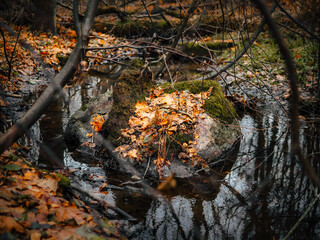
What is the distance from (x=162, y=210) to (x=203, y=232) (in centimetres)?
53

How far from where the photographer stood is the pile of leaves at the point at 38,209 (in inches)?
66.9

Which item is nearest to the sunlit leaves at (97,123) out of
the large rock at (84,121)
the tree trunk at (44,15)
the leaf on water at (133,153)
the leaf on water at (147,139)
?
the large rock at (84,121)

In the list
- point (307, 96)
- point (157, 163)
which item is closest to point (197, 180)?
point (157, 163)

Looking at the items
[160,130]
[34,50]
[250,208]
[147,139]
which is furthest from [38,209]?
[34,50]

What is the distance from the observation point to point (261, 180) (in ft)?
11.2

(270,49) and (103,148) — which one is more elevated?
(270,49)

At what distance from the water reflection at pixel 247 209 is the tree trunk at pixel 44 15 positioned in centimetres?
929

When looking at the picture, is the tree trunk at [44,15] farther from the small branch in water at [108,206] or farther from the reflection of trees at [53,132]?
the small branch in water at [108,206]

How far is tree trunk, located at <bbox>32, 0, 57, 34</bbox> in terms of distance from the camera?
9.26 meters

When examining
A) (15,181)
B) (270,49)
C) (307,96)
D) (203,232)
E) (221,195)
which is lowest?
(203,232)

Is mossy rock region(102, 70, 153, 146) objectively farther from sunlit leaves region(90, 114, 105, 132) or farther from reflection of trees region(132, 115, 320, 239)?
reflection of trees region(132, 115, 320, 239)

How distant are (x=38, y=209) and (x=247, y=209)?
2.25 meters

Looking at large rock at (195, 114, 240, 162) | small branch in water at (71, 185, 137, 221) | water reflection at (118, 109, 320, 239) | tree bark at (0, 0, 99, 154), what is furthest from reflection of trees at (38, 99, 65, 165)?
large rock at (195, 114, 240, 162)

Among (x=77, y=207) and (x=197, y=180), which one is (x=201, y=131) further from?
(x=77, y=207)
